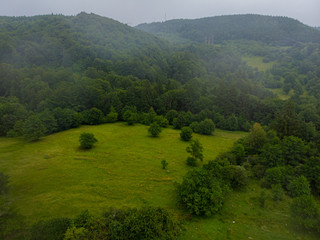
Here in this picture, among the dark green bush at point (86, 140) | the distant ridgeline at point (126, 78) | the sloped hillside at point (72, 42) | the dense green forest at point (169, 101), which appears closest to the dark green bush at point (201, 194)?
the dense green forest at point (169, 101)

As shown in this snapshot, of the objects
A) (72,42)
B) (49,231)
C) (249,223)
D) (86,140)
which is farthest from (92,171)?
(72,42)

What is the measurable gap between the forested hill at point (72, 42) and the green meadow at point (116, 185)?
78925 mm

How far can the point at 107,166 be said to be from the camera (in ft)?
128

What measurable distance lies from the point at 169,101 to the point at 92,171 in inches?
2273

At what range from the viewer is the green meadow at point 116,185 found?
23.7 metres

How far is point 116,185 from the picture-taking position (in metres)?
32.2

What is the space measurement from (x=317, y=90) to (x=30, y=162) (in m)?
136

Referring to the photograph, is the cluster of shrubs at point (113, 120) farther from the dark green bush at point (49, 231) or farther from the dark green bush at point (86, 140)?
the dark green bush at point (49, 231)

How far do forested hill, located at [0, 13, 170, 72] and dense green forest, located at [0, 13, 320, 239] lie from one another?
72 centimetres

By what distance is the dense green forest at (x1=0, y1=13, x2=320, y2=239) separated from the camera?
25828 millimetres

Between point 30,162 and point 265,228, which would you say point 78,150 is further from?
point 265,228

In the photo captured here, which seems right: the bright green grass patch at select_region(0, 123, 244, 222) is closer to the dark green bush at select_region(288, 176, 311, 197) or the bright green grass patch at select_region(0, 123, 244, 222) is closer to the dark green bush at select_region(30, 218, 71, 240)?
the dark green bush at select_region(30, 218, 71, 240)

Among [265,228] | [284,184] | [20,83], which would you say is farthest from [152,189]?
[20,83]

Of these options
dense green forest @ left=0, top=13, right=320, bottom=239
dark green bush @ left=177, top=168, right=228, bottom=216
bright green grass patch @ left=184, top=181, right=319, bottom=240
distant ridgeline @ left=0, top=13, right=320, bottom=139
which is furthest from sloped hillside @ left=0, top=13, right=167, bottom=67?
bright green grass patch @ left=184, top=181, right=319, bottom=240
